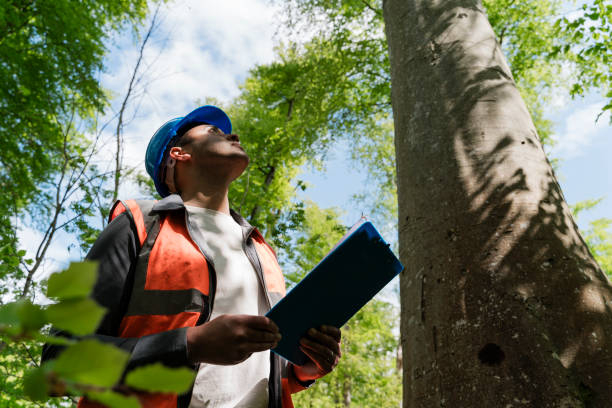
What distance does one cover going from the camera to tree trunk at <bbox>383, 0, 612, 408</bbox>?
1136 mm

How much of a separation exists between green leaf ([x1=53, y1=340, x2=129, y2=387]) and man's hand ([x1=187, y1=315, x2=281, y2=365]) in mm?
878

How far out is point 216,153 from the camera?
7.01ft

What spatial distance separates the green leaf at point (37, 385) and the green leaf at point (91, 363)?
20mm

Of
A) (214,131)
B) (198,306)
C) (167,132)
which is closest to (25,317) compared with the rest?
(198,306)

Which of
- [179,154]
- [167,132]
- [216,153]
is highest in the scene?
[167,132]

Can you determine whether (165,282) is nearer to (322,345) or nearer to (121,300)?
(121,300)

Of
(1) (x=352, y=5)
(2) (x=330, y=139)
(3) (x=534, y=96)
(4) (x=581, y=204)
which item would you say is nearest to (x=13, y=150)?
(2) (x=330, y=139)

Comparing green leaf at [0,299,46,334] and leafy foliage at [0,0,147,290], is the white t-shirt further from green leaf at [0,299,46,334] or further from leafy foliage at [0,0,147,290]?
leafy foliage at [0,0,147,290]

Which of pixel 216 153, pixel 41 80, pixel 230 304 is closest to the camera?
pixel 230 304

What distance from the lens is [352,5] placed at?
25.6 ft

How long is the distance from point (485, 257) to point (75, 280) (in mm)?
1337

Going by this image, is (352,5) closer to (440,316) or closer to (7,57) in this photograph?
(7,57)

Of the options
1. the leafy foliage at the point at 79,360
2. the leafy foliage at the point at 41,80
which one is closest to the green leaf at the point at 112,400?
the leafy foliage at the point at 79,360

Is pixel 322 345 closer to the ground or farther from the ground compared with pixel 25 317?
closer to the ground
